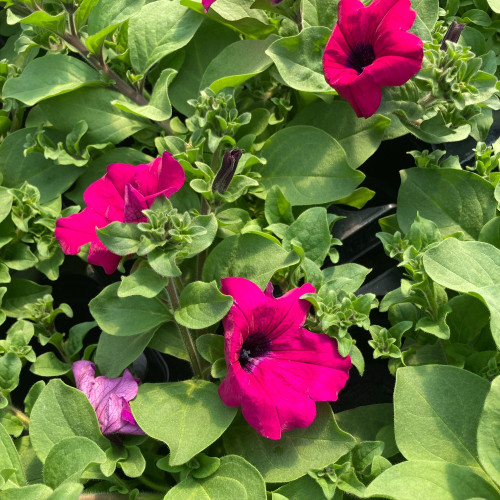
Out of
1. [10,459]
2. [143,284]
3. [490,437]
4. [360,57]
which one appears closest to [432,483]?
[490,437]

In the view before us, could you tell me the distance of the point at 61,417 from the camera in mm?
887

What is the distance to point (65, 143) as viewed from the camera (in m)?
1.23

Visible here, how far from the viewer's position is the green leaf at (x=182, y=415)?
0.86m

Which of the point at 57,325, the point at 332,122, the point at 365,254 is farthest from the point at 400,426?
the point at 57,325

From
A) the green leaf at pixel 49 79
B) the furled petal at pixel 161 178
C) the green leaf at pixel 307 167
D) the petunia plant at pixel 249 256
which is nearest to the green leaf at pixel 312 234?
the petunia plant at pixel 249 256

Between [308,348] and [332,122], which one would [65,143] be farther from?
[308,348]

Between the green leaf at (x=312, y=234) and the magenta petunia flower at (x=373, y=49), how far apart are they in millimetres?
190

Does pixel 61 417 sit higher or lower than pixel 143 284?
lower

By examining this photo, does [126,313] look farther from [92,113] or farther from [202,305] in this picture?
[92,113]

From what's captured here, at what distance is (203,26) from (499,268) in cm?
76

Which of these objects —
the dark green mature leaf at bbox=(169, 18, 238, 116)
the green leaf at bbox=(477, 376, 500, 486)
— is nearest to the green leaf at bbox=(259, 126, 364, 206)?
the dark green mature leaf at bbox=(169, 18, 238, 116)

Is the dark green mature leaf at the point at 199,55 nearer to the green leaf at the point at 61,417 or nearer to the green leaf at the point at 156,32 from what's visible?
the green leaf at the point at 156,32

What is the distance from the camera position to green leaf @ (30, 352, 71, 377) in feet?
3.43

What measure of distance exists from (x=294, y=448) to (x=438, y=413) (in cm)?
21
